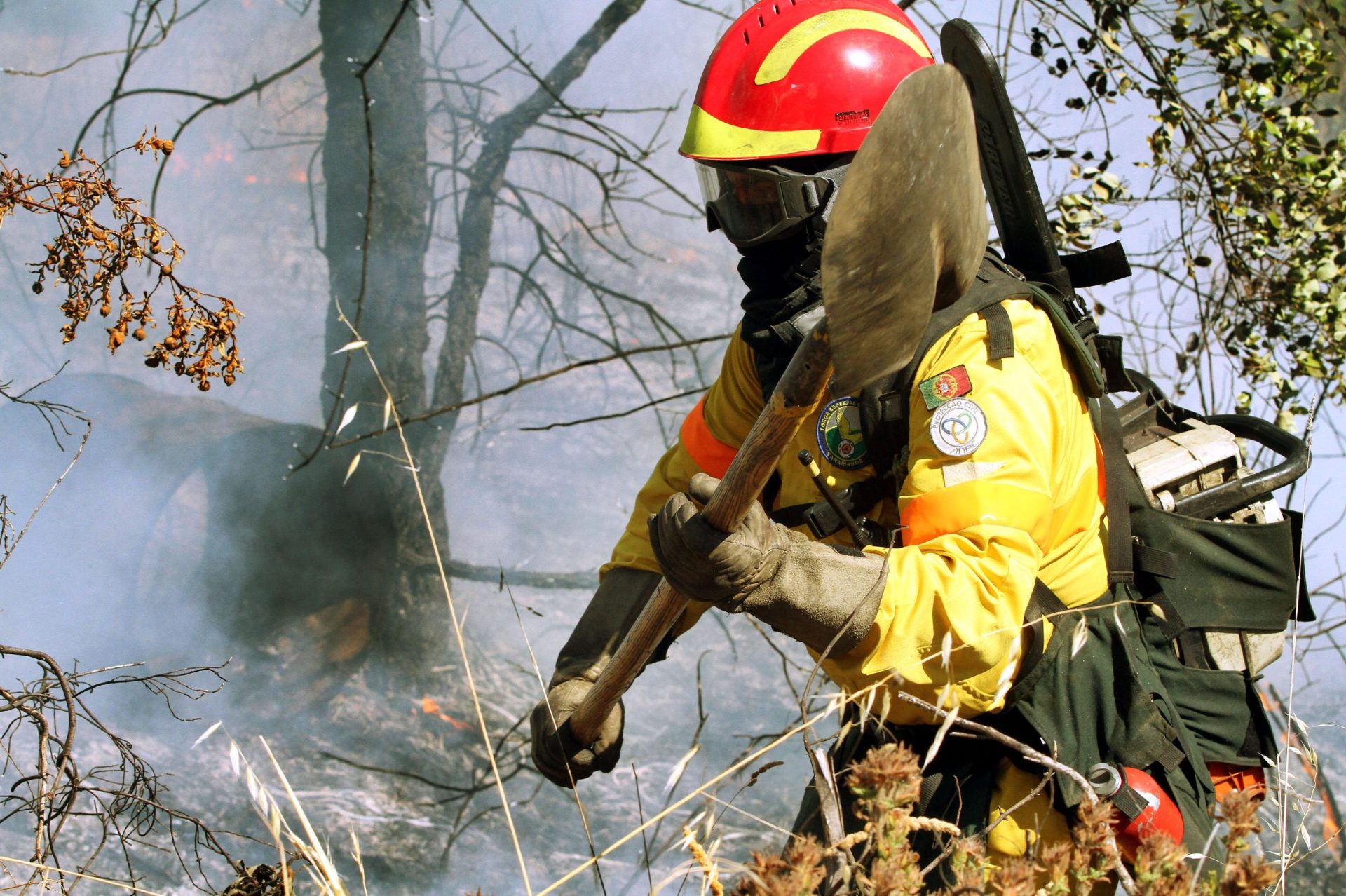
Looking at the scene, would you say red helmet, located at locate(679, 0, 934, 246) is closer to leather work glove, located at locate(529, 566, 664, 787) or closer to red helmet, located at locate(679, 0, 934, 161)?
red helmet, located at locate(679, 0, 934, 161)

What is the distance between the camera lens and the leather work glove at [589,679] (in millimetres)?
2297

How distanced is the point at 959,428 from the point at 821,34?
2.85 feet

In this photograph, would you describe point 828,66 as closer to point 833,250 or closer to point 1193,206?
point 833,250

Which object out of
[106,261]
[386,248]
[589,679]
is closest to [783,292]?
[589,679]

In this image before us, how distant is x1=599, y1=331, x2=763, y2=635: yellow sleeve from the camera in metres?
2.46

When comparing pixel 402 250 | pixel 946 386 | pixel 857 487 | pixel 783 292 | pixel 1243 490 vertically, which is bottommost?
pixel 1243 490

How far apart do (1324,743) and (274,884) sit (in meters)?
4.99

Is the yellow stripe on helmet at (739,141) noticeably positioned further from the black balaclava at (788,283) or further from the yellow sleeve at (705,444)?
the yellow sleeve at (705,444)

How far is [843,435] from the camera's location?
2.08 m

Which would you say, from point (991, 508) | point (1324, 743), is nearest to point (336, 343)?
point (991, 508)

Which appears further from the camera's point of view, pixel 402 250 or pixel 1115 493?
pixel 402 250

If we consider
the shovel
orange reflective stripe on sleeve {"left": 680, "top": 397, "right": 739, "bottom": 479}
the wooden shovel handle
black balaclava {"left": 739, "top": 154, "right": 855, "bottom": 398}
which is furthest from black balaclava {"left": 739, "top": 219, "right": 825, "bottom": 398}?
the shovel

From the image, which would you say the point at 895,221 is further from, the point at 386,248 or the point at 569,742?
the point at 386,248

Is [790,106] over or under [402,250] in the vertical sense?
under
